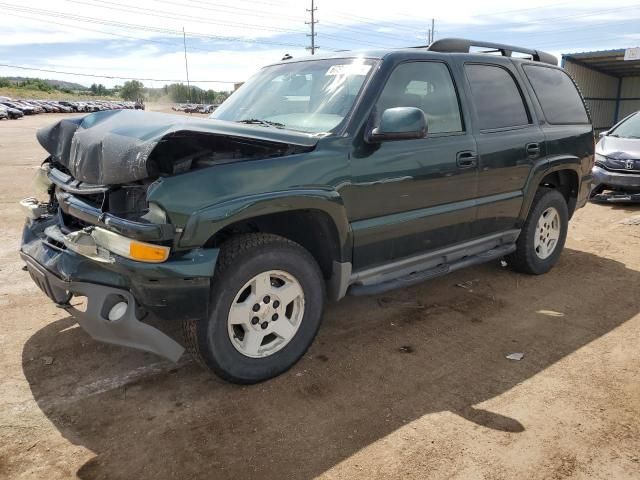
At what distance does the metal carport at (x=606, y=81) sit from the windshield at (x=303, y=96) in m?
19.8

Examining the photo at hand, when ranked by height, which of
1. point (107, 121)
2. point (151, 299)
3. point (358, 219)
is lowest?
point (151, 299)

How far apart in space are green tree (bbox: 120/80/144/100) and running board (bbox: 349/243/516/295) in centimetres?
12210

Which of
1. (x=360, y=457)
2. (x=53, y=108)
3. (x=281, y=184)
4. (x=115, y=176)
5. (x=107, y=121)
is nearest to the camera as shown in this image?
(x=360, y=457)

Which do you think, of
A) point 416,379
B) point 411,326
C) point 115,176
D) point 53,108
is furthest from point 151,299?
point 53,108

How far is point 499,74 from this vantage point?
446cm

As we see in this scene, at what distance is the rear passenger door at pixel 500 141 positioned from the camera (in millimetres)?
4172

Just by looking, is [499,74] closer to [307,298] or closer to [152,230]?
[307,298]

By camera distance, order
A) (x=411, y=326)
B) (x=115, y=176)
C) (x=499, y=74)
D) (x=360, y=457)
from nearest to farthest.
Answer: (x=360, y=457)
(x=115, y=176)
(x=411, y=326)
(x=499, y=74)

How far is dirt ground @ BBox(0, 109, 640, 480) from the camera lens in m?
2.51

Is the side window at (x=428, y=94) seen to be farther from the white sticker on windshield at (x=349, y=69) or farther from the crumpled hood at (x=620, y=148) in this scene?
the crumpled hood at (x=620, y=148)

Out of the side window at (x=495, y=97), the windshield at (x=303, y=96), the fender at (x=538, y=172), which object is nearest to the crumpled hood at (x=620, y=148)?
the fender at (x=538, y=172)

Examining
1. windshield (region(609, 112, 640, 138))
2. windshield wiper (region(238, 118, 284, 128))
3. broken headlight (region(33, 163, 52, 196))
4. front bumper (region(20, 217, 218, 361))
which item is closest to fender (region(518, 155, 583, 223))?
windshield wiper (region(238, 118, 284, 128))

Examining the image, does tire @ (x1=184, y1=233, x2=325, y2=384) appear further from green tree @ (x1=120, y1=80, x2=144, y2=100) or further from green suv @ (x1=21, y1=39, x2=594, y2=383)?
green tree @ (x1=120, y1=80, x2=144, y2=100)

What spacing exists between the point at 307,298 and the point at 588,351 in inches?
78.8
